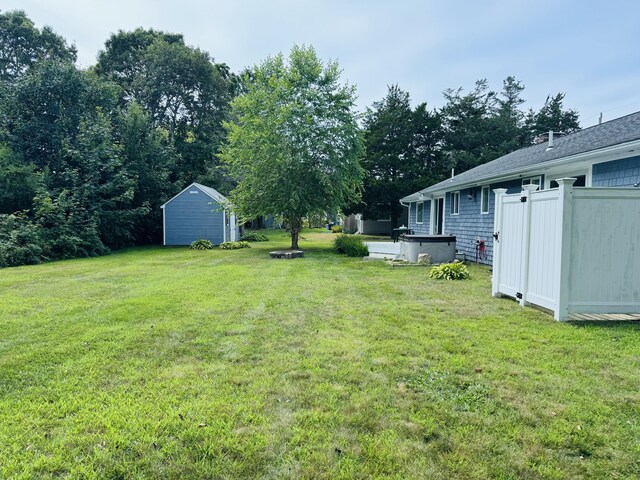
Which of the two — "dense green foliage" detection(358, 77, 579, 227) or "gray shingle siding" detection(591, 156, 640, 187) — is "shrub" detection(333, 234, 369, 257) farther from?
"dense green foliage" detection(358, 77, 579, 227)

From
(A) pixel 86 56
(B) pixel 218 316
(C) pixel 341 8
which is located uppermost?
(A) pixel 86 56

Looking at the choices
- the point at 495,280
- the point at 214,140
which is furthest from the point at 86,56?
the point at 495,280

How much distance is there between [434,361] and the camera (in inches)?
138

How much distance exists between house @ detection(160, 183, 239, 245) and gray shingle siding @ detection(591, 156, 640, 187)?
17.1 m

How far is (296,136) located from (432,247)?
751cm

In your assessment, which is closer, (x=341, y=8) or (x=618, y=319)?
(x=618, y=319)

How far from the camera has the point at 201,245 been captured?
62.9 feet

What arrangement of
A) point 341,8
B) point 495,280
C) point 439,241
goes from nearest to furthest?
1. point 495,280
2. point 341,8
3. point 439,241

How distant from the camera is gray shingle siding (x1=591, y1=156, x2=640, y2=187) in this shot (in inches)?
272

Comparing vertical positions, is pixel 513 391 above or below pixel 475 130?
below

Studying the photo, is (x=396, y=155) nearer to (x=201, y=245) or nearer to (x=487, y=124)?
(x=487, y=124)

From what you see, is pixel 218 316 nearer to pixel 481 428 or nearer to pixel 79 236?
pixel 481 428

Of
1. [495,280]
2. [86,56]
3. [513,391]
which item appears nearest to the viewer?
[513,391]

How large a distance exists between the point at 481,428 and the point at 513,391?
0.67m
